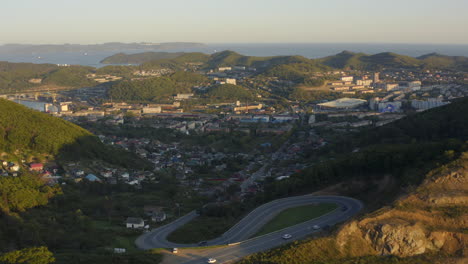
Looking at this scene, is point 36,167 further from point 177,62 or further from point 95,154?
point 177,62

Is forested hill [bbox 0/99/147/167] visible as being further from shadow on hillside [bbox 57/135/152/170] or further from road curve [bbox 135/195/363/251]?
road curve [bbox 135/195/363/251]

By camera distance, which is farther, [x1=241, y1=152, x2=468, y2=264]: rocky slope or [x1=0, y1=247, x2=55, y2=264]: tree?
[x1=241, y1=152, x2=468, y2=264]: rocky slope

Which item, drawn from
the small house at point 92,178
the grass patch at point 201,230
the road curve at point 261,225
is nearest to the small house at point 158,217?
the road curve at point 261,225

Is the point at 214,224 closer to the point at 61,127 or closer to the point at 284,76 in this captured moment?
the point at 61,127

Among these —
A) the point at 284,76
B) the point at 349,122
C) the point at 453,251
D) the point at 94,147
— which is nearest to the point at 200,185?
the point at 94,147

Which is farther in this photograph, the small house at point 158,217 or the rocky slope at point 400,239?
the small house at point 158,217

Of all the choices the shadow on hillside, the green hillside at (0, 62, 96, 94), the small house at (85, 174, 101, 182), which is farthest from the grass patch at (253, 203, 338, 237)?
the green hillside at (0, 62, 96, 94)

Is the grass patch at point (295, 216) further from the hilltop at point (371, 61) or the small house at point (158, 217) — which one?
the hilltop at point (371, 61)

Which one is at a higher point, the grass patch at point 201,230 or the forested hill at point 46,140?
the forested hill at point 46,140
